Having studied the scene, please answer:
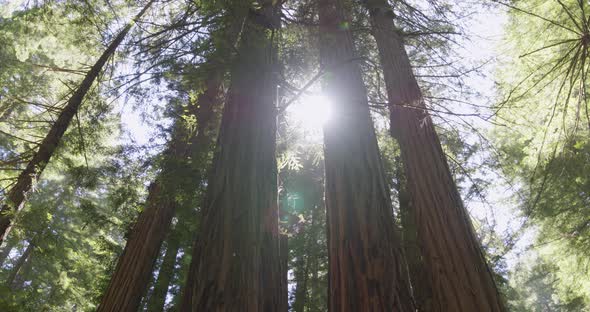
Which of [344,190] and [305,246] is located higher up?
[305,246]

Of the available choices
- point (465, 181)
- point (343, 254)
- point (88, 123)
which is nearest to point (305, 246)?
point (465, 181)

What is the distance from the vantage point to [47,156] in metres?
3.88

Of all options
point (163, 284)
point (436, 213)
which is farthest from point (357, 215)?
point (163, 284)

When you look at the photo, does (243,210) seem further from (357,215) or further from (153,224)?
(153,224)

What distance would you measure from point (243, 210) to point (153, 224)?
3822mm

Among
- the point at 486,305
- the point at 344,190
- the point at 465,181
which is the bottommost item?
the point at 486,305

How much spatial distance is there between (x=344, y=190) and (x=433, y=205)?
1.59m

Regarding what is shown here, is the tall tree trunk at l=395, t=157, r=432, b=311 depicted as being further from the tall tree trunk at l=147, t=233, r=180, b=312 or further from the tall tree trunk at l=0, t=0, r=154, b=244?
the tall tree trunk at l=147, t=233, r=180, b=312

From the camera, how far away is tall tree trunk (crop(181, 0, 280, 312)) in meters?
1.95

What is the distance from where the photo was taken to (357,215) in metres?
2.52

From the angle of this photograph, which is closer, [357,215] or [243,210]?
[243,210]

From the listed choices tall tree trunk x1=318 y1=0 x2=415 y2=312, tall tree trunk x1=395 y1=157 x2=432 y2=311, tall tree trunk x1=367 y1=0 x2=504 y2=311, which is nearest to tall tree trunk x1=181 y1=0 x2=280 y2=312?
tall tree trunk x1=318 y1=0 x2=415 y2=312

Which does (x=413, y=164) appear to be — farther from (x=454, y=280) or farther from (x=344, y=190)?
(x=344, y=190)

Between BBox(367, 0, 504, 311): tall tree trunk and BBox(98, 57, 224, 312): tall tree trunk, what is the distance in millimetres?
2664
